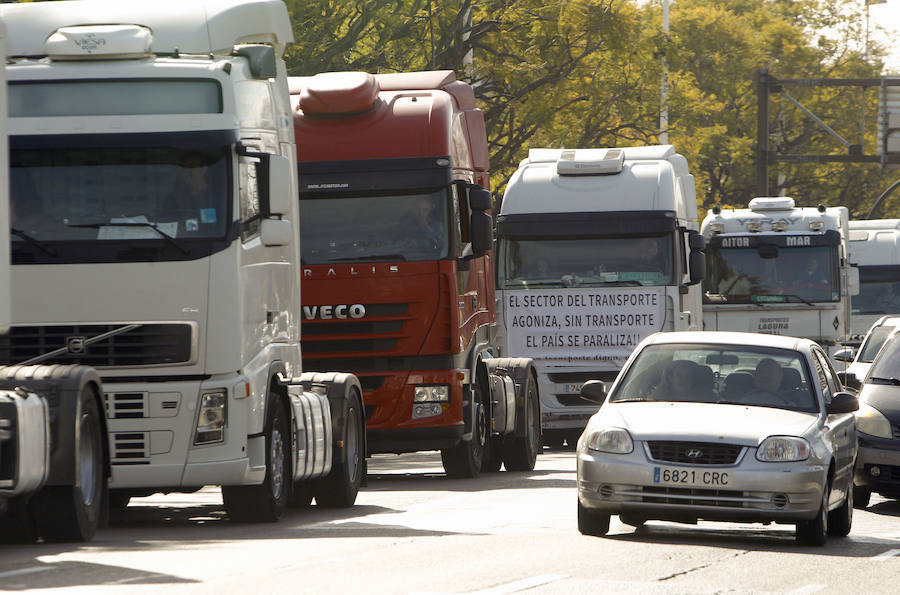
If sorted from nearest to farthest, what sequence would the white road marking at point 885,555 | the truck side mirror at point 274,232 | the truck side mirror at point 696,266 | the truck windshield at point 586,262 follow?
the white road marking at point 885,555 → the truck side mirror at point 274,232 → the truck windshield at point 586,262 → the truck side mirror at point 696,266

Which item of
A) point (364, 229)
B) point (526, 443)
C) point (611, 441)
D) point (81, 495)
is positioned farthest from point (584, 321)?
point (81, 495)

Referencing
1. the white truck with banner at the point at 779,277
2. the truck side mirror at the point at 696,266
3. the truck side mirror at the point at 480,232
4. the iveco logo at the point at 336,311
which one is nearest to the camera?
the iveco logo at the point at 336,311

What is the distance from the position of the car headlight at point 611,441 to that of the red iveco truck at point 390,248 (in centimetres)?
551

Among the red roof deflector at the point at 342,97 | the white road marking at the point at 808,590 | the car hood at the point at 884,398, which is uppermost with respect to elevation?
the red roof deflector at the point at 342,97

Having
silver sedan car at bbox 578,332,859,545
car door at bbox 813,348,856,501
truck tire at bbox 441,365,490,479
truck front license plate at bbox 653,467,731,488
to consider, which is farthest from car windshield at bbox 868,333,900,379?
truck front license plate at bbox 653,467,731,488

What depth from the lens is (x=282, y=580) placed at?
10055mm

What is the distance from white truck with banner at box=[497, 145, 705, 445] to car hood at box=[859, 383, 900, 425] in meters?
6.39

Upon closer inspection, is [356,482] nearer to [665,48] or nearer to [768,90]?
[665,48]

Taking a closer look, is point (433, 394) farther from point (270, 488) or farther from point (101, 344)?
point (101, 344)

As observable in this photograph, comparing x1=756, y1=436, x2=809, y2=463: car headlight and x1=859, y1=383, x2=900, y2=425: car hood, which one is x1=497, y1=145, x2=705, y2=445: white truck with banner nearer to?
x1=859, y1=383, x2=900, y2=425: car hood

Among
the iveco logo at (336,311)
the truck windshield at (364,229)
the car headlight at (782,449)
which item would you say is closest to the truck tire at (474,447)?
the iveco logo at (336,311)

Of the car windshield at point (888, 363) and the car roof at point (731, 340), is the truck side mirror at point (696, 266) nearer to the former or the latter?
the car windshield at point (888, 363)

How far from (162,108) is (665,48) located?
24.7 m

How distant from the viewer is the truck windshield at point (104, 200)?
13.1 m
